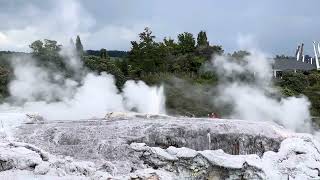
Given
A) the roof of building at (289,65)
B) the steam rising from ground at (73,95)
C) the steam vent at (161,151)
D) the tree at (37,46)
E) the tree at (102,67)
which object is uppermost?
the roof of building at (289,65)

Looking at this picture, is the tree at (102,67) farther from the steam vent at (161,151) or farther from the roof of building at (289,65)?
the roof of building at (289,65)

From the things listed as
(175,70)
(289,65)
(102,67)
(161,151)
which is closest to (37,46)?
(102,67)

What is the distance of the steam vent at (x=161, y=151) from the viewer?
1485cm

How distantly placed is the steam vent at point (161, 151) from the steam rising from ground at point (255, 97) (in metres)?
10.0

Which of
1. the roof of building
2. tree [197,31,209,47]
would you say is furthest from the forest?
the roof of building

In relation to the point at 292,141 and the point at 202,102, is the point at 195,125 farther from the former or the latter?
the point at 202,102

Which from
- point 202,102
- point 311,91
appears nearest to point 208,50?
point 311,91

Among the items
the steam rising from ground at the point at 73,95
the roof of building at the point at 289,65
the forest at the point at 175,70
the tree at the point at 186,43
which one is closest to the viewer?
the steam rising from ground at the point at 73,95

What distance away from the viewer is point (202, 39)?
4981 centimetres

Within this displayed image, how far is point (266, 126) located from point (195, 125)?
1.91m

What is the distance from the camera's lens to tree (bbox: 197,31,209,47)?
49184 millimetres

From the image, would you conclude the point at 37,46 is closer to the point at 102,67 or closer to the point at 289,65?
the point at 102,67

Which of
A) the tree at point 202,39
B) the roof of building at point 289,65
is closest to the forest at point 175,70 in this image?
the tree at point 202,39

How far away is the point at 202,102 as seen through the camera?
31906 mm
